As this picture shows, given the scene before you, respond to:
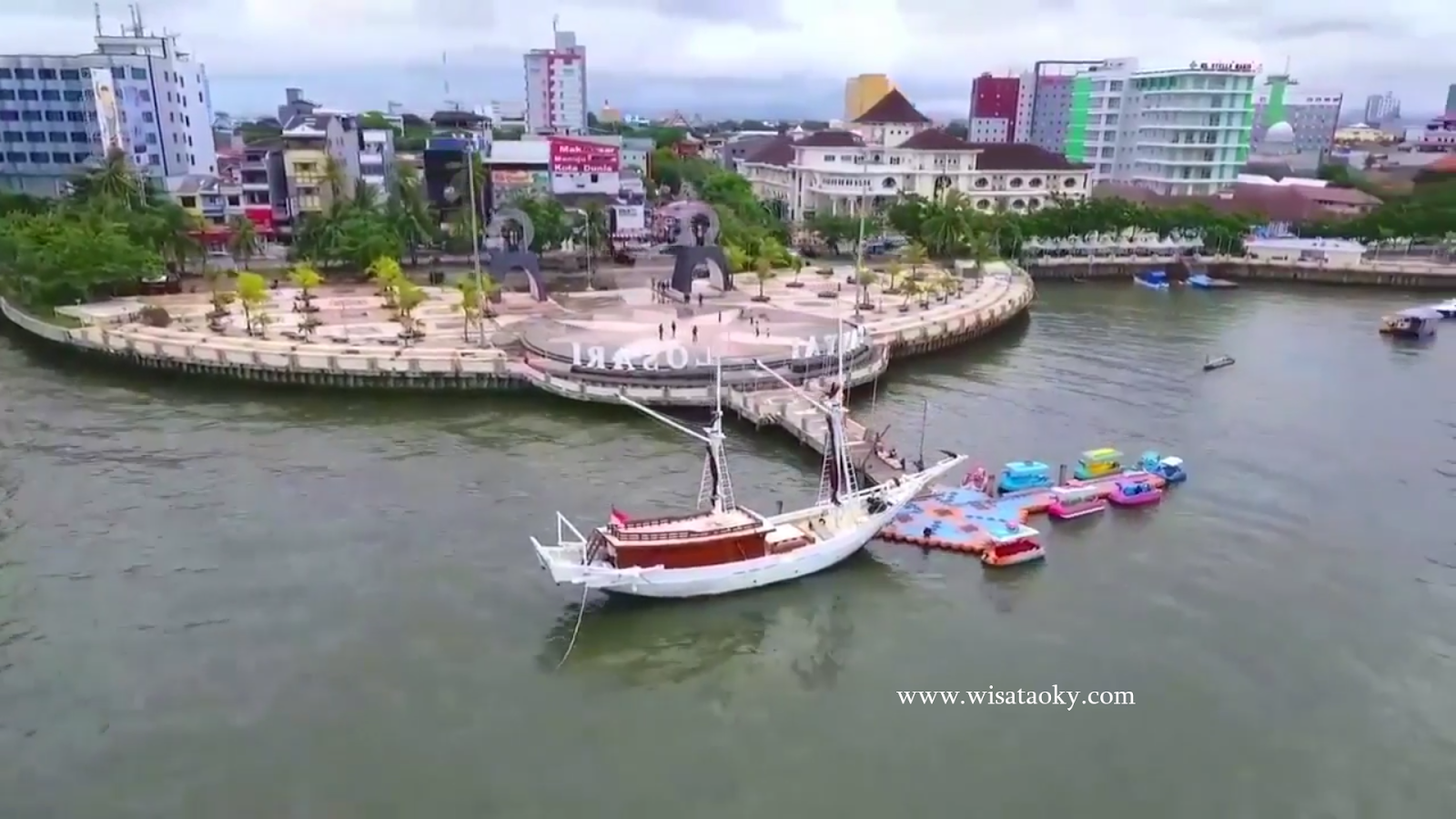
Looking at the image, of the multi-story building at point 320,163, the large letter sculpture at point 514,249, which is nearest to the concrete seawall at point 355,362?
the large letter sculpture at point 514,249

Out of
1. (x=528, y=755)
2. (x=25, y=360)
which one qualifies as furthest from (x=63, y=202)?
(x=528, y=755)

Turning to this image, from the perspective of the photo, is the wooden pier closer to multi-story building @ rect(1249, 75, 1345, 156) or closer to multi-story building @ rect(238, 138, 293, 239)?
multi-story building @ rect(238, 138, 293, 239)

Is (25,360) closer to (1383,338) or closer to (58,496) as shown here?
(58,496)

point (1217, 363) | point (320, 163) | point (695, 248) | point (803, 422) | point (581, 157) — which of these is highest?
point (581, 157)

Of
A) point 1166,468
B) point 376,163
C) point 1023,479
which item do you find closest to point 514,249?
point 376,163

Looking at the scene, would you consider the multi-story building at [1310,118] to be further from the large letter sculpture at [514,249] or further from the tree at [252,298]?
the tree at [252,298]

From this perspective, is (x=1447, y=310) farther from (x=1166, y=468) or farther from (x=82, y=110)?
(x=82, y=110)

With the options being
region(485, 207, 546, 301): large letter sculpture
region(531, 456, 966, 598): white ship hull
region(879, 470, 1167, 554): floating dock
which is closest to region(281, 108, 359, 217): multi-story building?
region(485, 207, 546, 301): large letter sculpture
